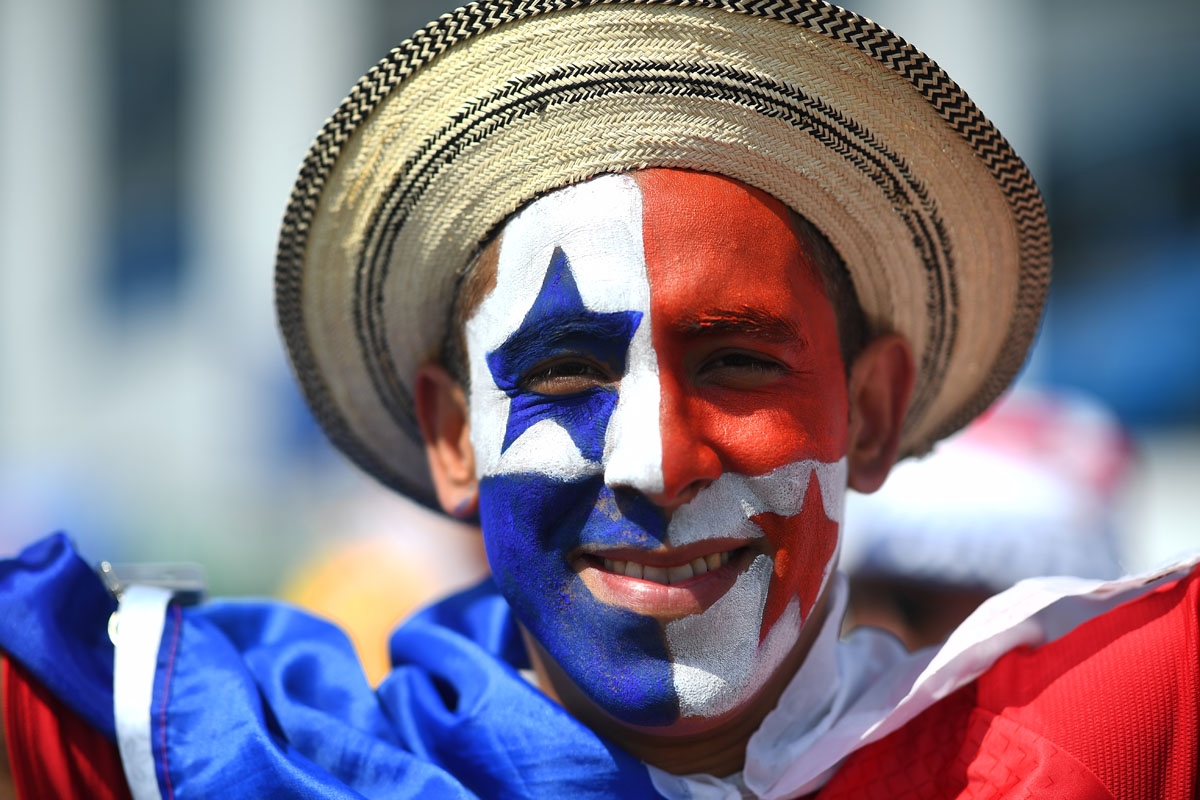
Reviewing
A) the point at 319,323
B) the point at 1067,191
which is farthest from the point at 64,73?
the point at 319,323

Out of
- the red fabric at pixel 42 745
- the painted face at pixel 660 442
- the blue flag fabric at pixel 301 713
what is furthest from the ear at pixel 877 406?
the red fabric at pixel 42 745

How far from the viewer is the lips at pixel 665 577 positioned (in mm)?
1804

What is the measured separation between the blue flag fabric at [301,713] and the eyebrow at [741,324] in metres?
0.65

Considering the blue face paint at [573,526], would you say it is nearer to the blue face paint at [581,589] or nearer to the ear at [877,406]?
the blue face paint at [581,589]

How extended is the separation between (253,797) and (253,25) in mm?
9639

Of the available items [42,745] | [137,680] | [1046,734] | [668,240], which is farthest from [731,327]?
[42,745]

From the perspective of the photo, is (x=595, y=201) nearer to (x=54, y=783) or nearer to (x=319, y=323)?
(x=319, y=323)

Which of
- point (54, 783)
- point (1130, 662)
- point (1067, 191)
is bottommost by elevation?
point (54, 783)

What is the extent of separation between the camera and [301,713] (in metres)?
1.98

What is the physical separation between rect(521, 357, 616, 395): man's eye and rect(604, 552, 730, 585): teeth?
27 centimetres

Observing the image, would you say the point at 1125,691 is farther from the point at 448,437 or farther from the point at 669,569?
the point at 448,437

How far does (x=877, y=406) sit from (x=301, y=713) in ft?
3.69

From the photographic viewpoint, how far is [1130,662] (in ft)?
6.27

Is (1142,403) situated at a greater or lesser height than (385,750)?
greater
